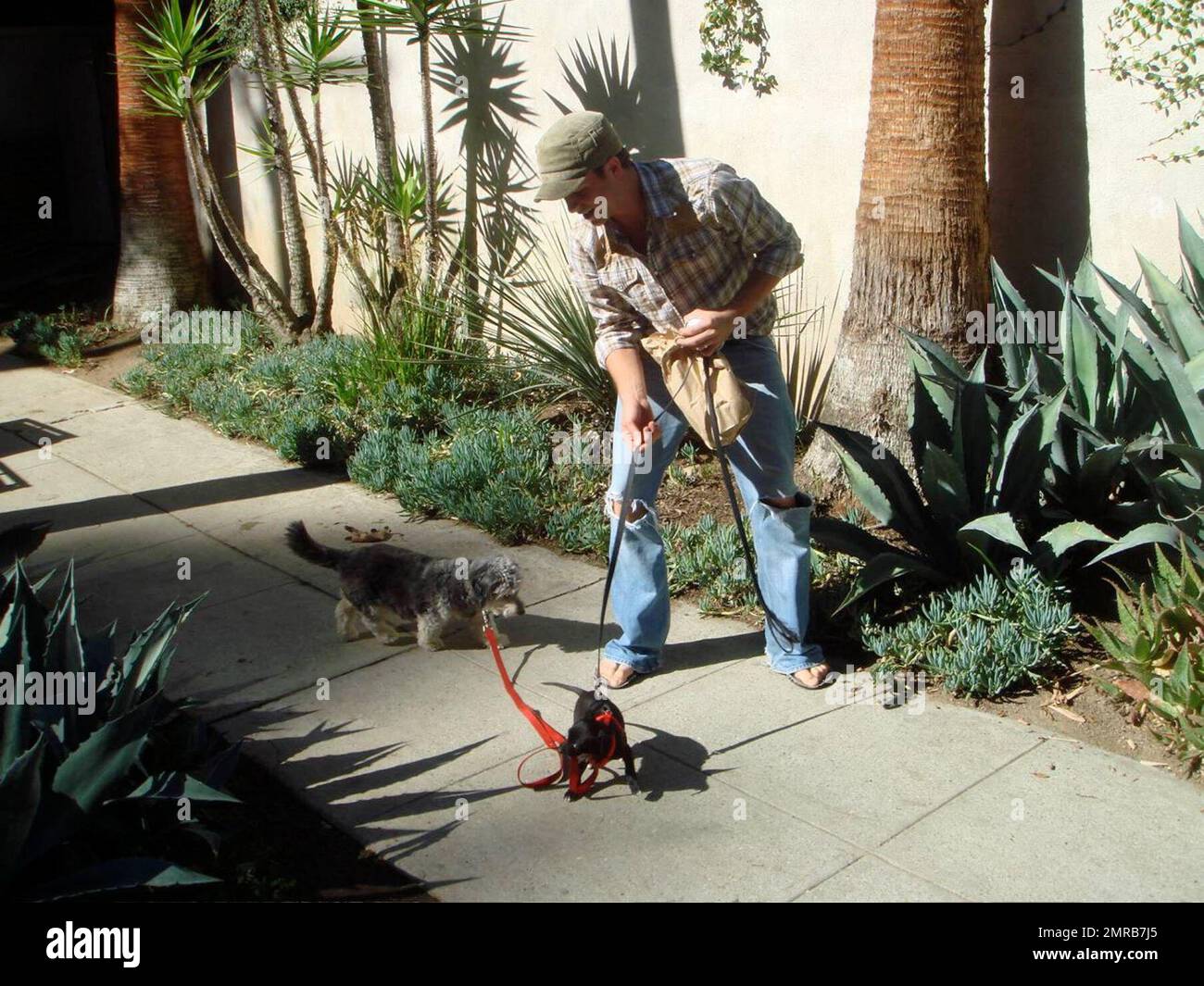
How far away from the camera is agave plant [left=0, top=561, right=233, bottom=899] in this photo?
2.99 metres

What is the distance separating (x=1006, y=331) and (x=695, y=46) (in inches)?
123

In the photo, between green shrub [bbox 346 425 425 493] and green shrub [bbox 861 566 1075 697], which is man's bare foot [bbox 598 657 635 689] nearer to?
green shrub [bbox 861 566 1075 697]

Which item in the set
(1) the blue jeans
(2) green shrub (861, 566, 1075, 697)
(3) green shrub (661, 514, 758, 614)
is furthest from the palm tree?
(2) green shrub (861, 566, 1075, 697)

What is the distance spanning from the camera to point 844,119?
666 cm

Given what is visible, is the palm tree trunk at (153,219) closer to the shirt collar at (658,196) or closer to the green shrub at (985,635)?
the shirt collar at (658,196)

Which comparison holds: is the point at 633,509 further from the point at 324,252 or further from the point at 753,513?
the point at 324,252

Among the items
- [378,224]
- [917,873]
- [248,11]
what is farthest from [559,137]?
[248,11]

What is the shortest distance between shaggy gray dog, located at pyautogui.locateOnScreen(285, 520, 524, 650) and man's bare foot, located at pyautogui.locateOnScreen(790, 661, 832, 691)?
108 centimetres

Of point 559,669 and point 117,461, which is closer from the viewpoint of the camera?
point 559,669

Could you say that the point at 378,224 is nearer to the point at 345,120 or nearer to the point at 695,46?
the point at 345,120

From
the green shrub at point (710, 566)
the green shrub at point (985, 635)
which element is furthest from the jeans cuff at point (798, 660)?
the green shrub at point (710, 566)

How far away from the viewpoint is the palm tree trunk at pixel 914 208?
5445 mm

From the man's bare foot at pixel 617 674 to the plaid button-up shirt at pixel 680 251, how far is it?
1176mm
